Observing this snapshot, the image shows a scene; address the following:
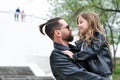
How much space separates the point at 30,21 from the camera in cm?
2614

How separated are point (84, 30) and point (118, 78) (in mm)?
18839

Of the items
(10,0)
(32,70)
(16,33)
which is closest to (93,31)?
(32,70)

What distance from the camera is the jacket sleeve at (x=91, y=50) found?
282 cm

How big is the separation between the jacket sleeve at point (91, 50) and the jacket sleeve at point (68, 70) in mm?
63

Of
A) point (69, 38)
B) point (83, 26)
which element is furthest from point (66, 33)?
point (83, 26)

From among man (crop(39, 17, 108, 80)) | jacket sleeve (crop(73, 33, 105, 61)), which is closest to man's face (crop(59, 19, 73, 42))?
man (crop(39, 17, 108, 80))

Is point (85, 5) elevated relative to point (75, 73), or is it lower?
lower

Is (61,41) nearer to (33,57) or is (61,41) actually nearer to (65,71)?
(65,71)

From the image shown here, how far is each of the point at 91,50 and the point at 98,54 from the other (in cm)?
5

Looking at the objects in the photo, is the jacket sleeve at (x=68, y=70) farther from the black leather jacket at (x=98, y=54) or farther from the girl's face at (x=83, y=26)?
the girl's face at (x=83, y=26)

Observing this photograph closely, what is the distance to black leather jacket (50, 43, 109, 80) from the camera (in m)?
2.74

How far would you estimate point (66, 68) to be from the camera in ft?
9.09

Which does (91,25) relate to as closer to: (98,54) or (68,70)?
(98,54)

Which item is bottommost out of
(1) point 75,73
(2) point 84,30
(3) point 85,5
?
(3) point 85,5
